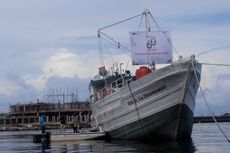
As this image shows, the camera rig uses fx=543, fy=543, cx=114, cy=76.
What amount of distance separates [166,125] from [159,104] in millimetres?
1608

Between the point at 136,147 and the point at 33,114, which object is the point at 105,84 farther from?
the point at 33,114

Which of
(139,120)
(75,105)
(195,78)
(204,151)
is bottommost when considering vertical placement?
(204,151)

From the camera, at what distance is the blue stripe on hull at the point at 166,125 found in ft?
115

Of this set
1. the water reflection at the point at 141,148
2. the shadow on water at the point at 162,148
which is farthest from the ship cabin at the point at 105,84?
the shadow on water at the point at 162,148

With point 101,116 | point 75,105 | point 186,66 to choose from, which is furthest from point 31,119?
point 186,66

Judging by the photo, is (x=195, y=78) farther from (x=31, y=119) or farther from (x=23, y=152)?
(x=31, y=119)

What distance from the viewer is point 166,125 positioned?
117ft

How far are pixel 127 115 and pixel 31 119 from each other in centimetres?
12567

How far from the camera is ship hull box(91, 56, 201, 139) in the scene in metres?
33.9

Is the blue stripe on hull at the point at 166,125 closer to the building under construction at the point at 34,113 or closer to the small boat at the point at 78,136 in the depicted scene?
the small boat at the point at 78,136

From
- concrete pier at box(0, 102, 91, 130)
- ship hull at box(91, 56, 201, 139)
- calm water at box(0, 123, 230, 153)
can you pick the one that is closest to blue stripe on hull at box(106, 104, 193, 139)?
ship hull at box(91, 56, 201, 139)

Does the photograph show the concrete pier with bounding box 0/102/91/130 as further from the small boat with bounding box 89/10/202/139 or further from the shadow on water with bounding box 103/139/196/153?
the shadow on water with bounding box 103/139/196/153

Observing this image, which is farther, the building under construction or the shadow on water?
the building under construction

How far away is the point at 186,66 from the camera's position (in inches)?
1315
